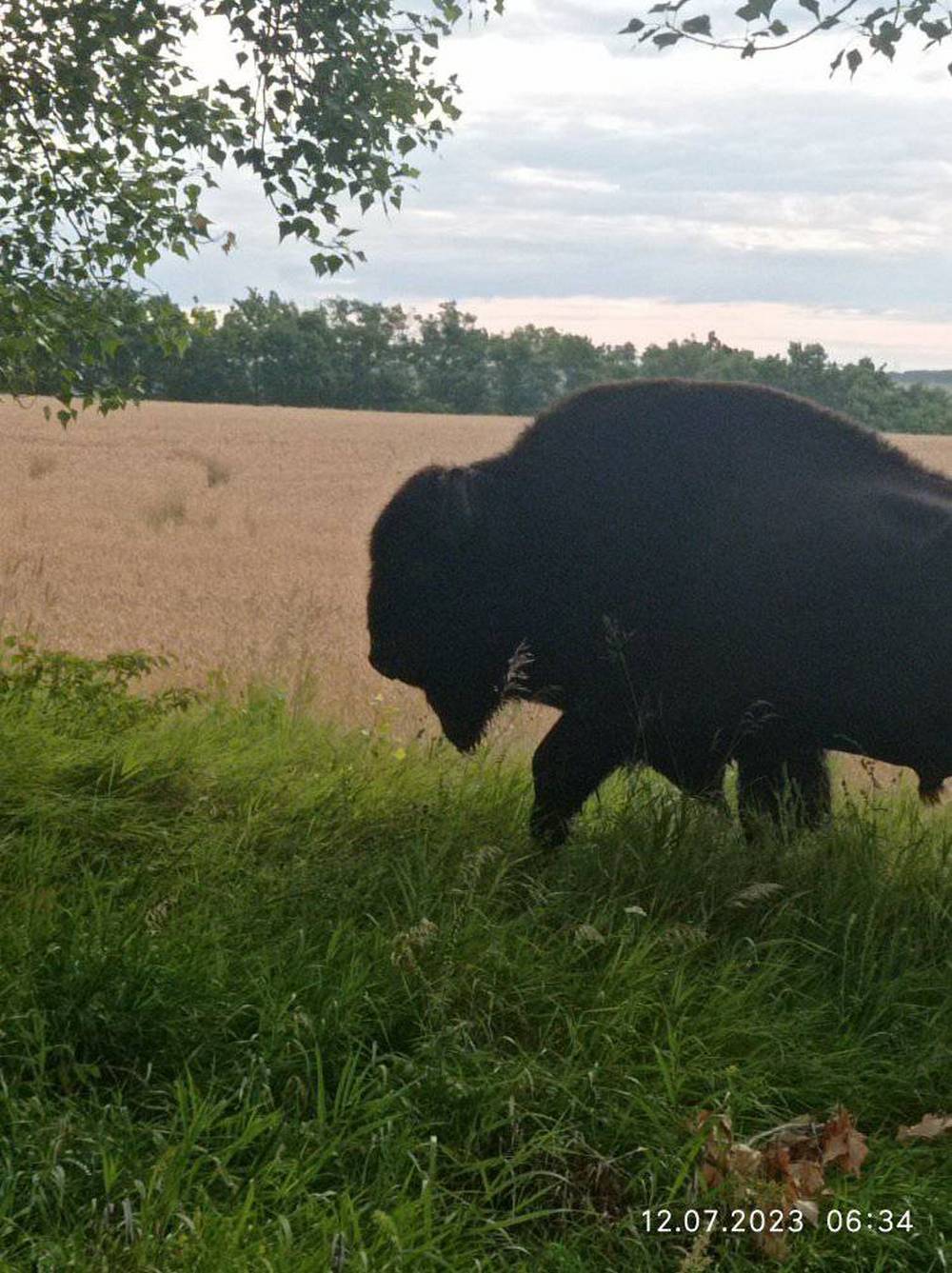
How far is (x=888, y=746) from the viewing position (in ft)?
18.1

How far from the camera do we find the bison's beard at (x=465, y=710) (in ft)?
20.6

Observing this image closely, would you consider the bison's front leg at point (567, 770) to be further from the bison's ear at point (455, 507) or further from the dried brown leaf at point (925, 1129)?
the dried brown leaf at point (925, 1129)

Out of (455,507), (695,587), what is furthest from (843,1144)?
(455,507)

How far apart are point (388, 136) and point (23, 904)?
3852 mm

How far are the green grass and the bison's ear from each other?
3.51ft

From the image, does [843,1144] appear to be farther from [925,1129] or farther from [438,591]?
[438,591]

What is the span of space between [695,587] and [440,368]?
4986 cm

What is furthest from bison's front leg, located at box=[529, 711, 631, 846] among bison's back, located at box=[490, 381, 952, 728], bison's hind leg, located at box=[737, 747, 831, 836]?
bison's hind leg, located at box=[737, 747, 831, 836]

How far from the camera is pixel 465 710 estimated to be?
635cm

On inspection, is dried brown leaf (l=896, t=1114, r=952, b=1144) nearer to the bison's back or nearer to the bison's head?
the bison's back

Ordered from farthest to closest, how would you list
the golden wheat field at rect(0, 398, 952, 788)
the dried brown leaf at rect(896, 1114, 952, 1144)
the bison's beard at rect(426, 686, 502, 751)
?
the golden wheat field at rect(0, 398, 952, 788) → the bison's beard at rect(426, 686, 502, 751) → the dried brown leaf at rect(896, 1114, 952, 1144)

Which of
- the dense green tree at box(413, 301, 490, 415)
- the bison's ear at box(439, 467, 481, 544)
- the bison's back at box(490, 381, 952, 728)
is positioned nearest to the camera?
the bison's back at box(490, 381, 952, 728)

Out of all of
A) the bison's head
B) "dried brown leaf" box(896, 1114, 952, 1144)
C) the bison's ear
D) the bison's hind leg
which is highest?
the bison's ear

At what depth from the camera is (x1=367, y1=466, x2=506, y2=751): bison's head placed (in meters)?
5.95
